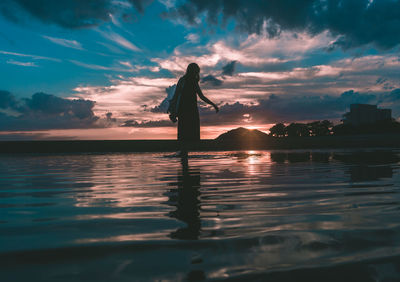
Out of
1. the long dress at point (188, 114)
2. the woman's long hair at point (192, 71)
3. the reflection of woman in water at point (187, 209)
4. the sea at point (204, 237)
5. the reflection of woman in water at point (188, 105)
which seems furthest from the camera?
the long dress at point (188, 114)

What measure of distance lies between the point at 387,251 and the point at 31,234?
2.01 metres

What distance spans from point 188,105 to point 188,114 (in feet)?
1.31

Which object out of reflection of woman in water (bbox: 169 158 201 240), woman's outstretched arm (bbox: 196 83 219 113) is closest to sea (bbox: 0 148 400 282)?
reflection of woman in water (bbox: 169 158 201 240)

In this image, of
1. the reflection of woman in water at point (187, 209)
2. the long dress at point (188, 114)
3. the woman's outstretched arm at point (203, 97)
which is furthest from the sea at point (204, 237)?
the long dress at point (188, 114)

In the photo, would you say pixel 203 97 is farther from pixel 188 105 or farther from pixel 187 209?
pixel 187 209

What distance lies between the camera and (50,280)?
117cm

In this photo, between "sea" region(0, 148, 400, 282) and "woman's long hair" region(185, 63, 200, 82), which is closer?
"sea" region(0, 148, 400, 282)

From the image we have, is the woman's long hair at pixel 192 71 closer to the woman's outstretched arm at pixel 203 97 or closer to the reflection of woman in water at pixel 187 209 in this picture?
the woman's outstretched arm at pixel 203 97

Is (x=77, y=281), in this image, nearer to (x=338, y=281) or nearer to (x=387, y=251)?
(x=338, y=281)

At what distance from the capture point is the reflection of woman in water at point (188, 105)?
12.6 metres

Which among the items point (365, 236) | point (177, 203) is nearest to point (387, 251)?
point (365, 236)

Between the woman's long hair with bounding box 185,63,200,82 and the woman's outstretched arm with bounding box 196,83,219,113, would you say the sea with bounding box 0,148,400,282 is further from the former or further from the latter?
the woman's long hair with bounding box 185,63,200,82

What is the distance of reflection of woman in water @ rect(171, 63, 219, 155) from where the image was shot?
Answer: 12602 mm

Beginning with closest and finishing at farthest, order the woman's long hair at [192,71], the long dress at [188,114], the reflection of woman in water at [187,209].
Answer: the reflection of woman in water at [187,209] < the woman's long hair at [192,71] < the long dress at [188,114]
